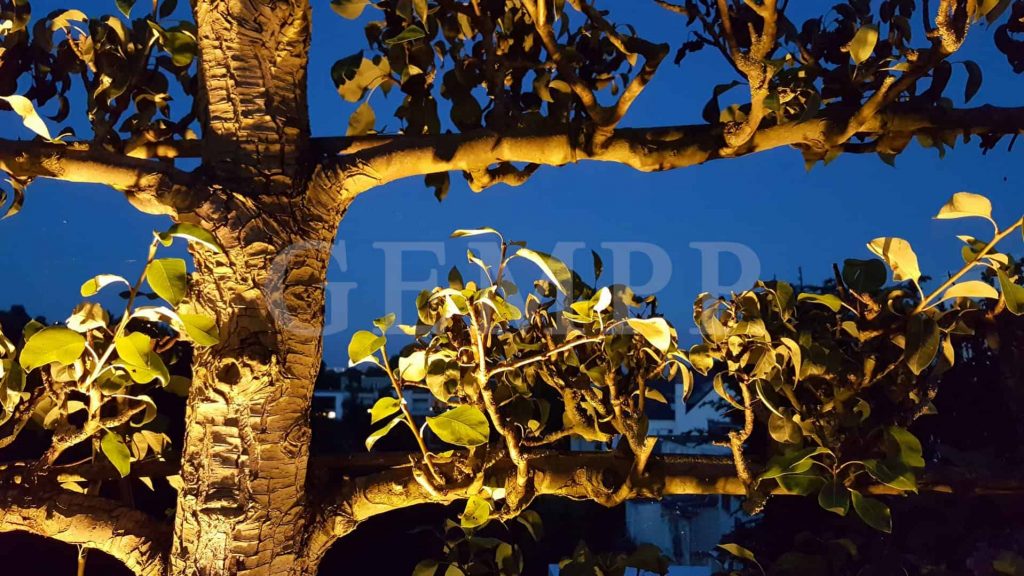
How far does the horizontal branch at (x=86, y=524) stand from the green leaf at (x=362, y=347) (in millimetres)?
286

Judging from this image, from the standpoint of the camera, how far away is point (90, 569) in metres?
0.95

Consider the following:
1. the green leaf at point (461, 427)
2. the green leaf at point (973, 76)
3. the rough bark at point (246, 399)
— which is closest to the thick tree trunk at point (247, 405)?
the rough bark at point (246, 399)

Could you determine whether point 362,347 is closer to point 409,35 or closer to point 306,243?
point 306,243

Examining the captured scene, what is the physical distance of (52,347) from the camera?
23.0 inches

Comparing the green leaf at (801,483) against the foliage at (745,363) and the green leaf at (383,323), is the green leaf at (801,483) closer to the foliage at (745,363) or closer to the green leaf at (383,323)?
the foliage at (745,363)

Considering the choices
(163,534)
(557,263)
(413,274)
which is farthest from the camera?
(413,274)

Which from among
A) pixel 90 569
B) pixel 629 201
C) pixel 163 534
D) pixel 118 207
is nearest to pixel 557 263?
pixel 163 534

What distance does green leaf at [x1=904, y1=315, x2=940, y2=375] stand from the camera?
59 cm

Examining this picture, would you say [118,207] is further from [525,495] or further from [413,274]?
[525,495]

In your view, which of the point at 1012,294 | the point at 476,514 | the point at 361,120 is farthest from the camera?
the point at 361,120

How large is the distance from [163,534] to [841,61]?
896 mm

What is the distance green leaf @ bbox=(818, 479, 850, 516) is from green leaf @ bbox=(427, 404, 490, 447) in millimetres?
304

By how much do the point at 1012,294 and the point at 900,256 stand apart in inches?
3.6

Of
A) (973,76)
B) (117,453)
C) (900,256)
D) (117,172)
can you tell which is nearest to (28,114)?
(117,172)
